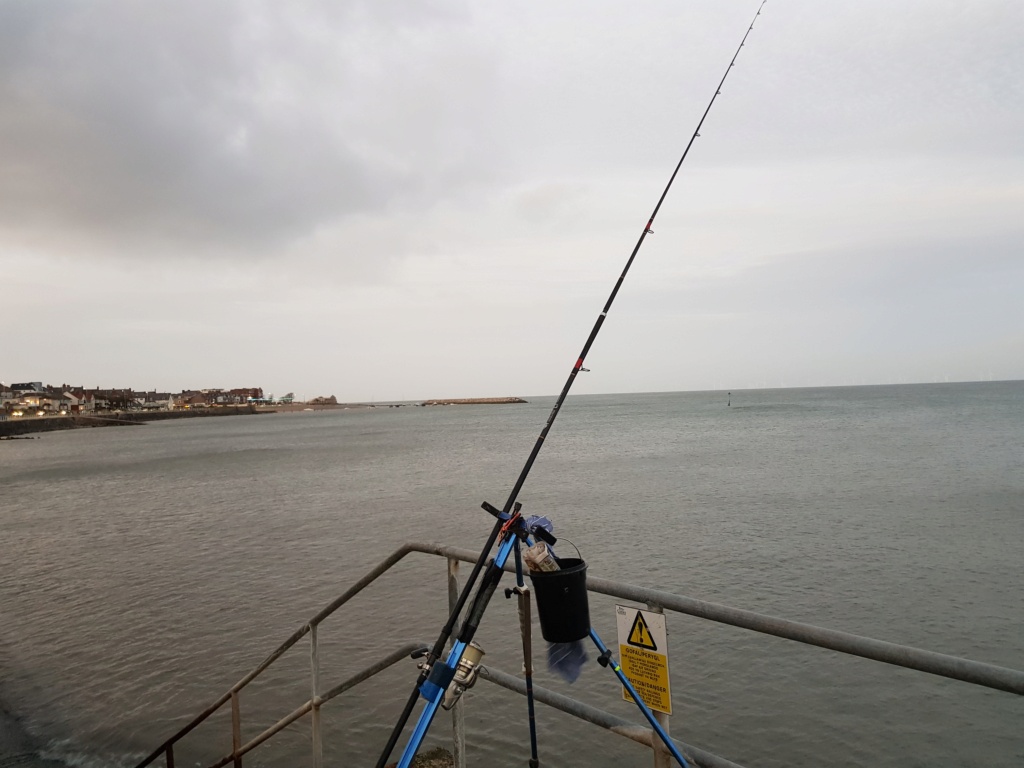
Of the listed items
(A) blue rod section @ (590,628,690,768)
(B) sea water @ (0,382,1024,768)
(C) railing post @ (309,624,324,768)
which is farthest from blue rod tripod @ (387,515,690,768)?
(B) sea water @ (0,382,1024,768)

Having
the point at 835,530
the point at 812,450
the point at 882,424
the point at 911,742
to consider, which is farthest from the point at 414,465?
the point at 882,424

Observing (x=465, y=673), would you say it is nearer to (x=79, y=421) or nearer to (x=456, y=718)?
(x=456, y=718)

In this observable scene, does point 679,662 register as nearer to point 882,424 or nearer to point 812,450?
point 812,450

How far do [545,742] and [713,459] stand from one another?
3393 centimetres

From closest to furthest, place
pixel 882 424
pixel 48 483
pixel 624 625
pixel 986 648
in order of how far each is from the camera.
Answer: pixel 624 625, pixel 986 648, pixel 48 483, pixel 882 424

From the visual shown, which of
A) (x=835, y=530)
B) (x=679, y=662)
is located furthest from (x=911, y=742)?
(x=835, y=530)

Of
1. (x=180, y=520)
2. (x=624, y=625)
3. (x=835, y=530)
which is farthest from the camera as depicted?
(x=180, y=520)

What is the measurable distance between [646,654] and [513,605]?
10.5m

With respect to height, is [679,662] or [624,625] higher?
[624,625]

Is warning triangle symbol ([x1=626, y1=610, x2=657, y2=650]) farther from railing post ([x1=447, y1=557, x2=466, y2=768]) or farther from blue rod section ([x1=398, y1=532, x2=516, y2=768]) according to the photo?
railing post ([x1=447, y1=557, x2=466, y2=768])

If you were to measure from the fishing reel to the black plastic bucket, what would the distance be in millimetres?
267

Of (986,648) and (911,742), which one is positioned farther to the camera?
(986,648)

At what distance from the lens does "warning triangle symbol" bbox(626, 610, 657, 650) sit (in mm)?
2189

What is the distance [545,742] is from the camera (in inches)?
280
